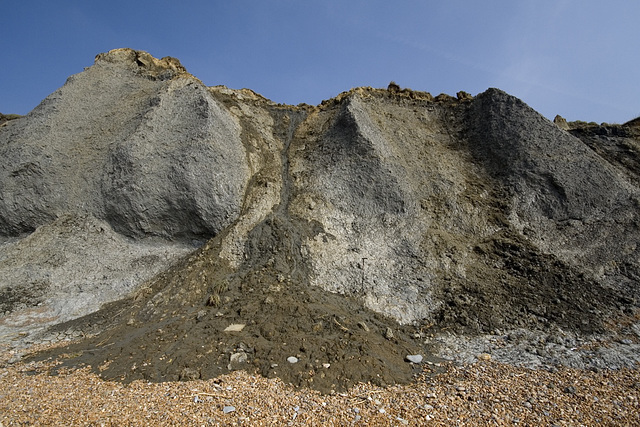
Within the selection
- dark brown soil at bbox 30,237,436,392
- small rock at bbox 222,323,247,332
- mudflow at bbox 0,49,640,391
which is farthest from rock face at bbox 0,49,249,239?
small rock at bbox 222,323,247,332

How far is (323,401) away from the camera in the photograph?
18.6ft

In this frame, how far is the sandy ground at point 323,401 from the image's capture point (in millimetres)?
5094

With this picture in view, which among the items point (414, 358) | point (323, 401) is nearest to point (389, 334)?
point (414, 358)

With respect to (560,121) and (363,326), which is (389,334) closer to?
(363,326)

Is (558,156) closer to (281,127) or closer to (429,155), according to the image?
(429,155)

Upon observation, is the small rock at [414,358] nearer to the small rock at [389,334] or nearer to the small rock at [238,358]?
the small rock at [389,334]

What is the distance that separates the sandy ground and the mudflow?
46cm

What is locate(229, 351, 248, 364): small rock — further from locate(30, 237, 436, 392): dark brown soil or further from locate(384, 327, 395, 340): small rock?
locate(384, 327, 395, 340): small rock

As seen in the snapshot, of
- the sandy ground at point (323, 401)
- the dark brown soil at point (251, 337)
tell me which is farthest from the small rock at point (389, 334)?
the sandy ground at point (323, 401)

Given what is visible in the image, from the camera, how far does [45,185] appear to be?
12.9 meters

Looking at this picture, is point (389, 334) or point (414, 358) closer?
point (414, 358)

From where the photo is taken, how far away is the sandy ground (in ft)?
16.7

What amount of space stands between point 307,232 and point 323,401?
21.1 feet

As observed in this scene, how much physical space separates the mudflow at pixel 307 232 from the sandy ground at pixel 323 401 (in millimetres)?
462
